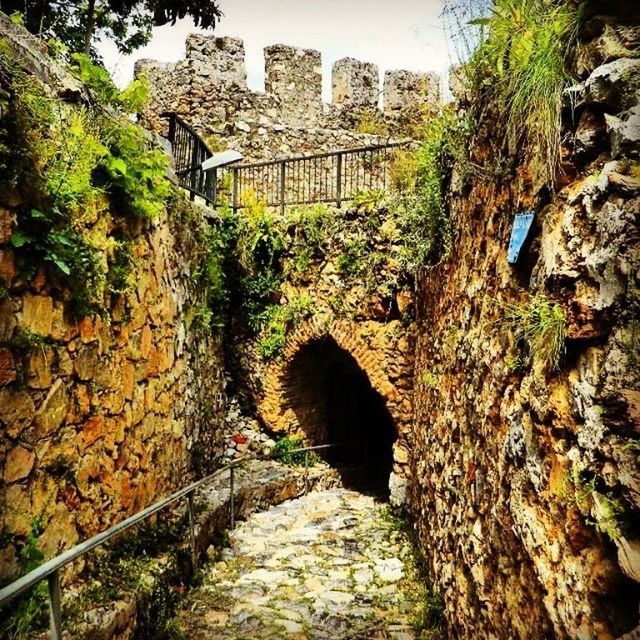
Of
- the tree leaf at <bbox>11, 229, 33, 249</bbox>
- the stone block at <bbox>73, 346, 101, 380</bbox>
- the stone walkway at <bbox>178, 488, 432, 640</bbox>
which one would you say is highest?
the tree leaf at <bbox>11, 229, 33, 249</bbox>

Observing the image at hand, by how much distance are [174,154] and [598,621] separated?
627 centimetres

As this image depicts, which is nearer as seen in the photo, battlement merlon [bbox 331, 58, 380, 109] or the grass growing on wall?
the grass growing on wall

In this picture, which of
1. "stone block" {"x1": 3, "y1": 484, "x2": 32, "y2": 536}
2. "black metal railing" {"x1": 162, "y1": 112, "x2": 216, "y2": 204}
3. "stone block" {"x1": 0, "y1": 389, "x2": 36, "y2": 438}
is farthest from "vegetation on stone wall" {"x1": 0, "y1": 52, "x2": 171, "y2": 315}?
"black metal railing" {"x1": 162, "y1": 112, "x2": 216, "y2": 204}

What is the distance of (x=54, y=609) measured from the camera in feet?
7.65

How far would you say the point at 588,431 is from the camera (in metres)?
1.80

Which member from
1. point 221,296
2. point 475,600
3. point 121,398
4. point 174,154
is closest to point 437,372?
point 475,600

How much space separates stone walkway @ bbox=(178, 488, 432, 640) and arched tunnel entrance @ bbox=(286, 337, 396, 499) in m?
1.79

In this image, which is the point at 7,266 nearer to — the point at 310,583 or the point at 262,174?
the point at 310,583

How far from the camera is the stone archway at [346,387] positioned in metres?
6.80

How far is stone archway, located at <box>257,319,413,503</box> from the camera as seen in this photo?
22.3 feet

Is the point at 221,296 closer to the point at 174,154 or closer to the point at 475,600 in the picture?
the point at 174,154

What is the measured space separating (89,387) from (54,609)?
1.52 metres

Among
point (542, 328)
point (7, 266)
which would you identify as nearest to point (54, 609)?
point (7, 266)

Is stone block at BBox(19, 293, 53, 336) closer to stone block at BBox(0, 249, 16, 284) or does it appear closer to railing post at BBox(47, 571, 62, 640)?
stone block at BBox(0, 249, 16, 284)
